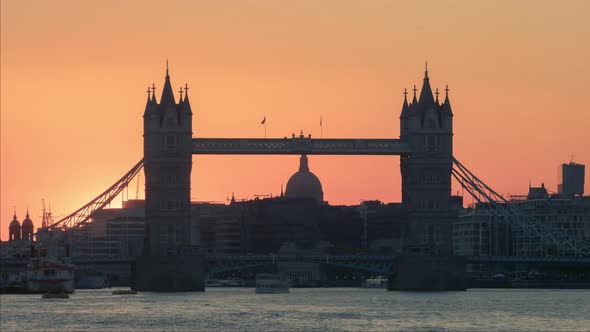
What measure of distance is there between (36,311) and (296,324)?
1142 inches

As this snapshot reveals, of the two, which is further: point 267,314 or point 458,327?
point 267,314

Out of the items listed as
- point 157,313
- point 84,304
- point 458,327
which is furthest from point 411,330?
point 84,304

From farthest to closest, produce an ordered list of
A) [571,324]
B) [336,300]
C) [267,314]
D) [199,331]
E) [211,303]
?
[336,300], [211,303], [267,314], [571,324], [199,331]

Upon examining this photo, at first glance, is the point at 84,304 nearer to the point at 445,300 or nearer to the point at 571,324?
the point at 445,300

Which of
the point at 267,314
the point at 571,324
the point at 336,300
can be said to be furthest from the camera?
the point at 336,300

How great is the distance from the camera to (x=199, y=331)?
13862cm

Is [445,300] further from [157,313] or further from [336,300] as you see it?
[157,313]

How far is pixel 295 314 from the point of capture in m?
161

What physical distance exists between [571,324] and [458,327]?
401 inches

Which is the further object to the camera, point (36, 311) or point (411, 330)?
point (36, 311)

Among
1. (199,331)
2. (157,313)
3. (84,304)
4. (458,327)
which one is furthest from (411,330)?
(84,304)

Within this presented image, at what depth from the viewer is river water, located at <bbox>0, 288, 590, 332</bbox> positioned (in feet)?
472

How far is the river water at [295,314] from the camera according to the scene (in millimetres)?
144000

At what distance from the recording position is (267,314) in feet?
526
